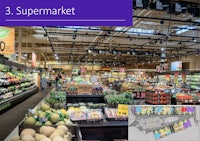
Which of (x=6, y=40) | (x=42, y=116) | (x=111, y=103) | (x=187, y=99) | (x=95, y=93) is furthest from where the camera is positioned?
(x=187, y=99)

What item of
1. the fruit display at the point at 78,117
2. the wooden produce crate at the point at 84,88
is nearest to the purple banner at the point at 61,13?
the fruit display at the point at 78,117

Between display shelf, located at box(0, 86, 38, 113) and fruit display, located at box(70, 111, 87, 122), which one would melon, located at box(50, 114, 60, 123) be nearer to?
fruit display, located at box(70, 111, 87, 122)

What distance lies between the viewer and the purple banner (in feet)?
10.2

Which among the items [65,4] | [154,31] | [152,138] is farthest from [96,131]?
[154,31]

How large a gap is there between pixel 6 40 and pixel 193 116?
27.9 feet

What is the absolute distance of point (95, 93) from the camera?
344 inches

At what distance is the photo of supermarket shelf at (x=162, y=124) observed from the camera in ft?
8.52

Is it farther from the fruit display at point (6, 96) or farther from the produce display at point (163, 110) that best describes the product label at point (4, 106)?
the produce display at point (163, 110)

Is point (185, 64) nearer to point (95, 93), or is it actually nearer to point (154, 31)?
point (154, 31)

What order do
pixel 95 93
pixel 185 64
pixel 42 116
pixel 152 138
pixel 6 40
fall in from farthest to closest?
pixel 185 64
pixel 6 40
pixel 95 93
pixel 42 116
pixel 152 138

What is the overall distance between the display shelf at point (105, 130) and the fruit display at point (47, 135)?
1.23 m

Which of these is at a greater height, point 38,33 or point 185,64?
point 38,33

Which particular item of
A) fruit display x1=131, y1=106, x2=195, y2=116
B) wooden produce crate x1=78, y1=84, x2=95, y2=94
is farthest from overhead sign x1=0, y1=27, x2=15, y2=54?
fruit display x1=131, y1=106, x2=195, y2=116

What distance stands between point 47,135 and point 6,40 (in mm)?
8023
